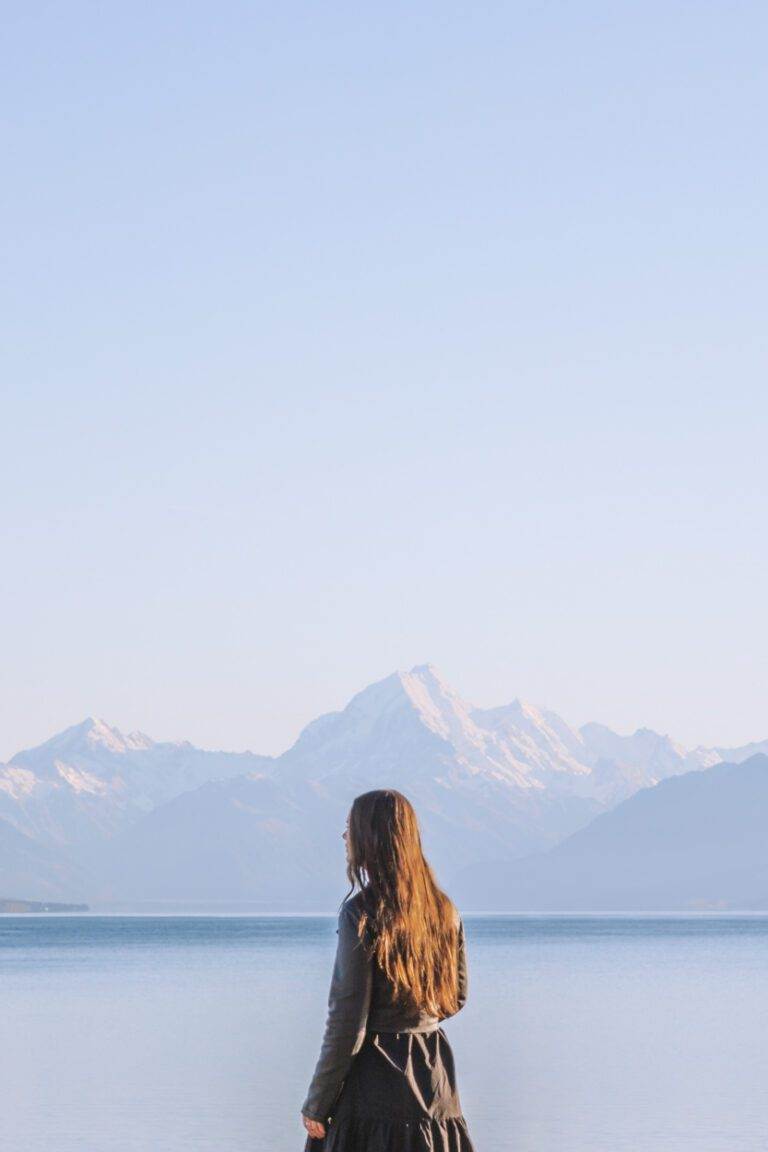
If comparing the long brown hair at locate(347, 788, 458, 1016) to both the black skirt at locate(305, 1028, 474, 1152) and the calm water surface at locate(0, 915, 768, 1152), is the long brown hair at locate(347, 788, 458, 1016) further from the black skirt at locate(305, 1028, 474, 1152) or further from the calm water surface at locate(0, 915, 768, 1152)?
the calm water surface at locate(0, 915, 768, 1152)

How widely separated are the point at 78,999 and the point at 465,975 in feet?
192

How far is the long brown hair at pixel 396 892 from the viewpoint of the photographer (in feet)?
24.5

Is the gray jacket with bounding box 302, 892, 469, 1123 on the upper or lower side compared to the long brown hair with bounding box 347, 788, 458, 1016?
lower

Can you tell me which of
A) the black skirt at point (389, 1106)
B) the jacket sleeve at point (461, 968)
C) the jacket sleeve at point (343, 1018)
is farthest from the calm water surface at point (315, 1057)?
the jacket sleeve at point (343, 1018)

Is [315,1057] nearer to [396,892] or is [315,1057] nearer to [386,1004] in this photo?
[386,1004]

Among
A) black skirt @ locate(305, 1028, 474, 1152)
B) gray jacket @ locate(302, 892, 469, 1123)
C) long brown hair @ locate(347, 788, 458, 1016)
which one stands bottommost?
black skirt @ locate(305, 1028, 474, 1152)

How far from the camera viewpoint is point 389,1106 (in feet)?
24.9

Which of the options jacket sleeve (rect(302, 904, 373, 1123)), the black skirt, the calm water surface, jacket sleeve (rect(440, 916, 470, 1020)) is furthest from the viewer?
the calm water surface

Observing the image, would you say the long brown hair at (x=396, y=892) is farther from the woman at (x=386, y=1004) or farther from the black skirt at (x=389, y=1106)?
the black skirt at (x=389, y=1106)

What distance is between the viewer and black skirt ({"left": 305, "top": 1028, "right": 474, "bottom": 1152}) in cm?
756

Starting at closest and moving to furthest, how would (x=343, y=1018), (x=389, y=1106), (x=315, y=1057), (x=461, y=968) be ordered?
1. (x=343, y=1018)
2. (x=389, y=1106)
3. (x=461, y=968)
4. (x=315, y=1057)

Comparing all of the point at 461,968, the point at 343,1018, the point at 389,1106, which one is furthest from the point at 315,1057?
the point at 343,1018

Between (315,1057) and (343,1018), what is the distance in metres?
33.3

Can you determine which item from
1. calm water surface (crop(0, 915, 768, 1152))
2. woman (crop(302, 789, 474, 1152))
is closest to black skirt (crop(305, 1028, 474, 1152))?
woman (crop(302, 789, 474, 1152))
